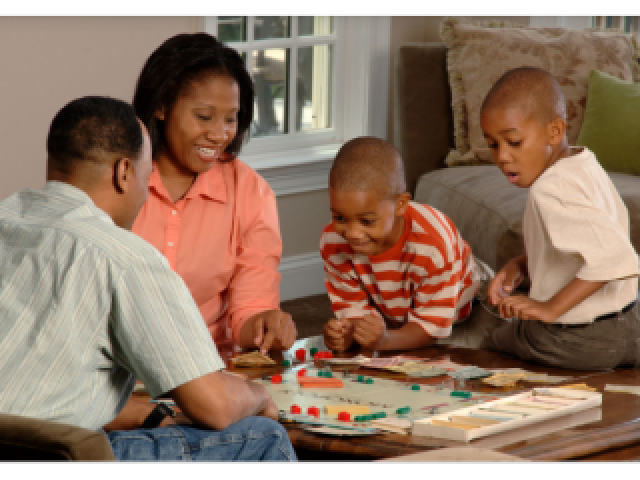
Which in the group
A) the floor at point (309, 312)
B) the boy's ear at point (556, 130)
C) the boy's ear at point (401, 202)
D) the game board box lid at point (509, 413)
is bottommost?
the floor at point (309, 312)

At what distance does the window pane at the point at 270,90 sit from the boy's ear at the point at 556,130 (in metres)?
2.50

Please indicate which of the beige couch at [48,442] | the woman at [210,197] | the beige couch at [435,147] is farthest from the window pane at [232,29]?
the beige couch at [48,442]

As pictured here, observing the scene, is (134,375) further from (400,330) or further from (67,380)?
(400,330)

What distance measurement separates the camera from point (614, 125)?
3.99 m

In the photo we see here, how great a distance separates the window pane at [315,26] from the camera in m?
4.61

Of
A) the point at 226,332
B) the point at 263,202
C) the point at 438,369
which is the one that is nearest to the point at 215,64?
the point at 263,202

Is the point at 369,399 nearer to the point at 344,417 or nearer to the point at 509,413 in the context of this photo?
the point at 344,417

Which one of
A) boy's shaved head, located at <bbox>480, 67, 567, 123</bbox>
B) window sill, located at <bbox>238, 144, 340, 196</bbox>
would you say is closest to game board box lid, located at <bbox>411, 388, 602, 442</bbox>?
boy's shaved head, located at <bbox>480, 67, 567, 123</bbox>

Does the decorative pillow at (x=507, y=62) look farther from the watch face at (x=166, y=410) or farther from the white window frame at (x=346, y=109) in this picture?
the watch face at (x=166, y=410)

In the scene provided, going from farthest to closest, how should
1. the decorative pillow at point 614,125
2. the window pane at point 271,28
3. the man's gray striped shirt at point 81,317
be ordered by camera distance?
1. the window pane at point 271,28
2. the decorative pillow at point 614,125
3. the man's gray striped shirt at point 81,317

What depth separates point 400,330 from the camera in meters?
2.23

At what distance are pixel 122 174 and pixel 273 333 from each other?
740 millimetres

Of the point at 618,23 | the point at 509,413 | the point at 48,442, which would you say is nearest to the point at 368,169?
the point at 509,413

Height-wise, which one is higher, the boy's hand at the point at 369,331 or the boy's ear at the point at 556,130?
the boy's ear at the point at 556,130
